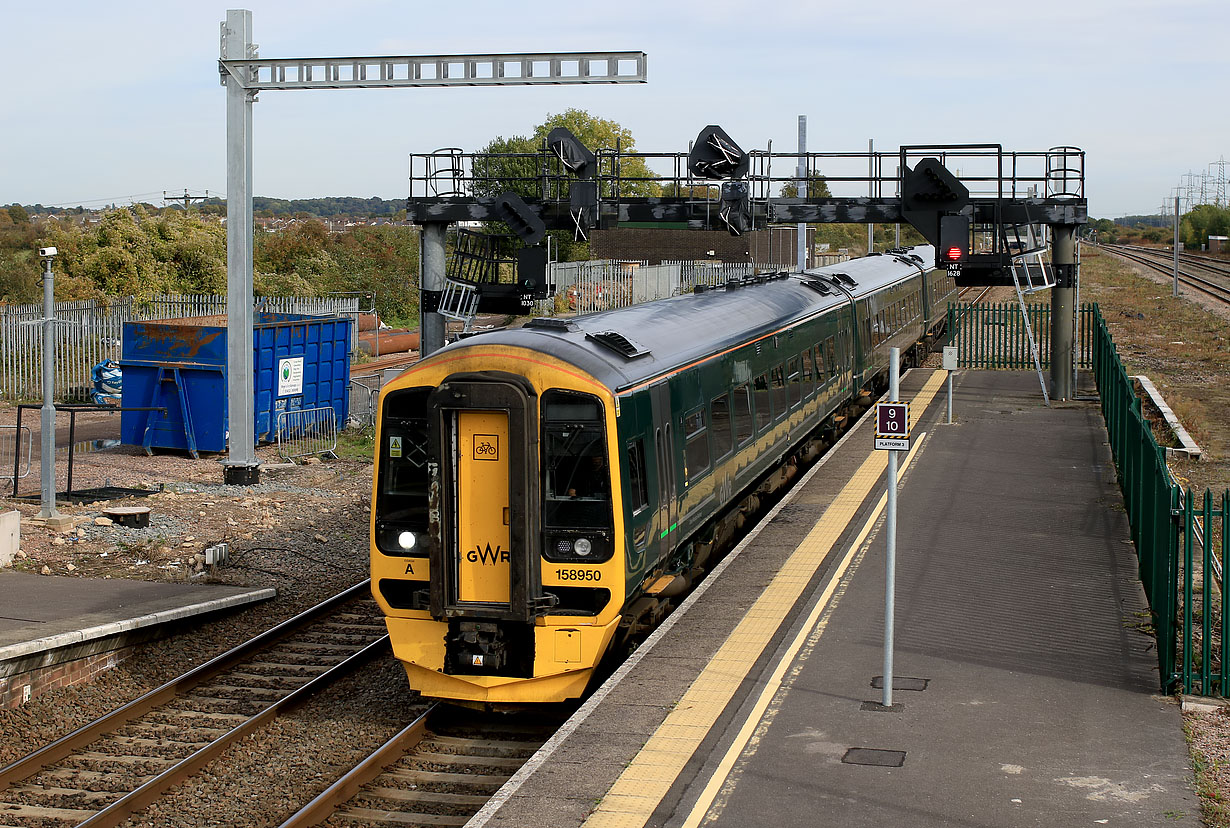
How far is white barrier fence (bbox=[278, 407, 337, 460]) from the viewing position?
24.5m

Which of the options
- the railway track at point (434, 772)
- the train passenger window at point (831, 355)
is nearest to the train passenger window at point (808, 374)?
the train passenger window at point (831, 355)

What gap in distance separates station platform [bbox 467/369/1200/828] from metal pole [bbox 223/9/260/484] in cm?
928

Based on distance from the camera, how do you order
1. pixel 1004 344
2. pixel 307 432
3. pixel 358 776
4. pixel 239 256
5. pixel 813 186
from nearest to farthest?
1. pixel 358 776
2. pixel 239 256
3. pixel 307 432
4. pixel 813 186
5. pixel 1004 344

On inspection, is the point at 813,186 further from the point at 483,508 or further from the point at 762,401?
the point at 483,508

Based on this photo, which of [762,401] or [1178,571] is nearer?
[1178,571]

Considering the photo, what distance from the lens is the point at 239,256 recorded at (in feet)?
66.2

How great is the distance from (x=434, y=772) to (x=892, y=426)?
432 centimetres

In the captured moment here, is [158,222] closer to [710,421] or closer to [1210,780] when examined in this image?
[710,421]

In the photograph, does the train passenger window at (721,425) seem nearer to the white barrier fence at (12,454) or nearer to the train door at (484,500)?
the train door at (484,500)

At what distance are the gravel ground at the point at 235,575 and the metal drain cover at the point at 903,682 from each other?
387 centimetres

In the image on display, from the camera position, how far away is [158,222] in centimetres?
4975

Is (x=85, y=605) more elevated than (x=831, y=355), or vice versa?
(x=831, y=355)

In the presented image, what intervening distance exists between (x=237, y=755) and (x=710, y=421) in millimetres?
5520

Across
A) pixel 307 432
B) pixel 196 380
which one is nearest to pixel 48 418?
pixel 196 380
